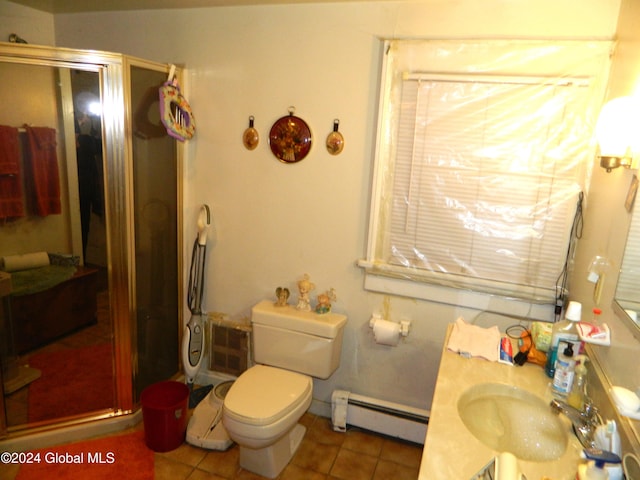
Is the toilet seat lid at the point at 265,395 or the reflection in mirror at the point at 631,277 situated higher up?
the reflection in mirror at the point at 631,277

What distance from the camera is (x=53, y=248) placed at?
2.25 meters

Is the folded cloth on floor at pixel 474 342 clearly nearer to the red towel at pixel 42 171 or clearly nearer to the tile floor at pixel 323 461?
the tile floor at pixel 323 461

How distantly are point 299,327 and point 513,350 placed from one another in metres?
1.02

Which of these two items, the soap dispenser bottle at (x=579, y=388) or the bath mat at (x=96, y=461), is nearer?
the soap dispenser bottle at (x=579, y=388)

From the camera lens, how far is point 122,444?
227 centimetres

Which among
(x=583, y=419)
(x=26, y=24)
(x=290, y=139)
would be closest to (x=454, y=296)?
(x=583, y=419)

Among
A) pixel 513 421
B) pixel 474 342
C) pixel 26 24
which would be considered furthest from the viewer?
pixel 26 24

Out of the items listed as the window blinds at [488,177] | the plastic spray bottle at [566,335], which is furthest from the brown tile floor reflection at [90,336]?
the plastic spray bottle at [566,335]

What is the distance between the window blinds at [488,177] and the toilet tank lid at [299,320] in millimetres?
497

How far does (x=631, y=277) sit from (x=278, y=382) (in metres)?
1.52

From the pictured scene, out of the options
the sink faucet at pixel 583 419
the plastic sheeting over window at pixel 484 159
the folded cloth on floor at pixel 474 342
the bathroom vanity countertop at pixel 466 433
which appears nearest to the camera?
the bathroom vanity countertop at pixel 466 433

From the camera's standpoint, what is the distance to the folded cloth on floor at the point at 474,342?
1.74 meters

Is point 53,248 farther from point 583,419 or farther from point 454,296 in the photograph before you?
point 583,419

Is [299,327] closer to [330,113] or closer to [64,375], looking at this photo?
[330,113]
